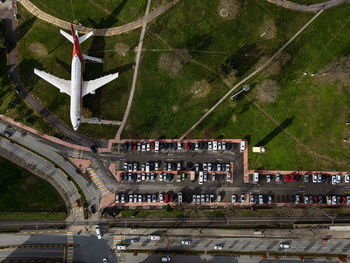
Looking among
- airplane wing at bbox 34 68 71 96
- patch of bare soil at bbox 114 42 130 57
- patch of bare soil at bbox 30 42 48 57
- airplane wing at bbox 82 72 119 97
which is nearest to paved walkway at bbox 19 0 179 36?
patch of bare soil at bbox 114 42 130 57

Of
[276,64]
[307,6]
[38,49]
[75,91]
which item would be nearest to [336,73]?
[276,64]

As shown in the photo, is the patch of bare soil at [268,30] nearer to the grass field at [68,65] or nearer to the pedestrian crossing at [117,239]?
the grass field at [68,65]

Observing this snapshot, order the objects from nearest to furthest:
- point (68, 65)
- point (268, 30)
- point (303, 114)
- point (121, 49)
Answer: point (303, 114)
point (268, 30)
point (121, 49)
point (68, 65)

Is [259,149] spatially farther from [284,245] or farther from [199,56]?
[199,56]

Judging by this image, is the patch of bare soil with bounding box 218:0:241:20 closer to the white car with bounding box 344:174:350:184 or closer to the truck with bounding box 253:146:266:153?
the truck with bounding box 253:146:266:153

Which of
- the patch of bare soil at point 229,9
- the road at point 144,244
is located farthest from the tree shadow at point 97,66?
the road at point 144,244

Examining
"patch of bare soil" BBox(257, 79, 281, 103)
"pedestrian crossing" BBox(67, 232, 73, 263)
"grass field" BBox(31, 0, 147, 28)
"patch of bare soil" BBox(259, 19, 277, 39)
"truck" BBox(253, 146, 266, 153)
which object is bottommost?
"pedestrian crossing" BBox(67, 232, 73, 263)
